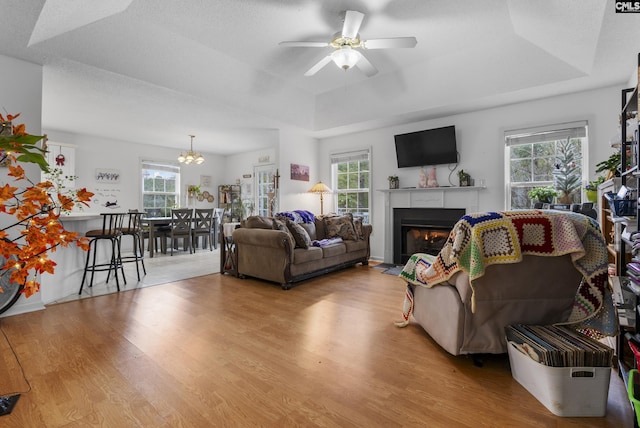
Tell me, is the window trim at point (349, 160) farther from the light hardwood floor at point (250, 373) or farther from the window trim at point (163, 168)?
the window trim at point (163, 168)

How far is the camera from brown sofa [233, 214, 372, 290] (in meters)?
3.72

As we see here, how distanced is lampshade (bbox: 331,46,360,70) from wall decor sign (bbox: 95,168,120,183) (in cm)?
588

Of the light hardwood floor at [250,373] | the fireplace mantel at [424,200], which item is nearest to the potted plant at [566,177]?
the fireplace mantel at [424,200]

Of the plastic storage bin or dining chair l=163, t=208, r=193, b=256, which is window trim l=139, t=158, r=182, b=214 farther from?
the plastic storage bin

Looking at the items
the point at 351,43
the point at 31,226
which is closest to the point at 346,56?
the point at 351,43

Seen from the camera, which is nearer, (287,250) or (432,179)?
(287,250)

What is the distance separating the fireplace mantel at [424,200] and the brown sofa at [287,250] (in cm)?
79

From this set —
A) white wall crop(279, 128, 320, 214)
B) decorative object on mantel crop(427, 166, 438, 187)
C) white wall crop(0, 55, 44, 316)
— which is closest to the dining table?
white wall crop(279, 128, 320, 214)

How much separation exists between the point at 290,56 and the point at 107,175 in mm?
5080

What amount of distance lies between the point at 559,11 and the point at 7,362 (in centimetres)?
514

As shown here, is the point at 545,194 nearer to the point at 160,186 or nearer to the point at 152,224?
the point at 152,224

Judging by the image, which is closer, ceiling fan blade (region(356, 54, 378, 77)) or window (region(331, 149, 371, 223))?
ceiling fan blade (region(356, 54, 378, 77))

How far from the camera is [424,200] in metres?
4.98

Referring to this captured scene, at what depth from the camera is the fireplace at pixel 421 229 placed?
4793mm
